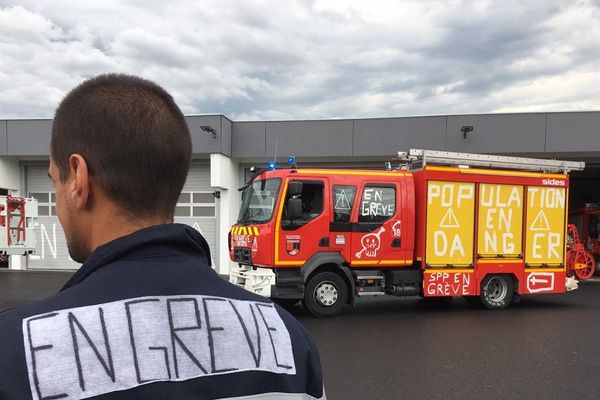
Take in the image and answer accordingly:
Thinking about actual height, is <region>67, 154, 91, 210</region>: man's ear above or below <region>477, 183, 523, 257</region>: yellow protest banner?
above

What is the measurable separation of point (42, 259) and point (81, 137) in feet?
62.0

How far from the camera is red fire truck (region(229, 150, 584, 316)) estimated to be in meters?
8.11

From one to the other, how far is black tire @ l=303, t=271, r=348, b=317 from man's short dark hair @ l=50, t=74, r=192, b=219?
7108mm

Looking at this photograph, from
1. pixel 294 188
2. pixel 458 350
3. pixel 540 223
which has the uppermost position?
pixel 294 188

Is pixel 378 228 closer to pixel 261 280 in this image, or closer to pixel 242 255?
pixel 261 280

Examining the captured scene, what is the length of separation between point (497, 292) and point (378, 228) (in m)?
3.03

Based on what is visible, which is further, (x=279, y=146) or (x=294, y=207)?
(x=279, y=146)

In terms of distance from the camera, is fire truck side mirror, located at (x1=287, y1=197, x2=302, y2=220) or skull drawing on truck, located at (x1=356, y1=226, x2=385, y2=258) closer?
fire truck side mirror, located at (x1=287, y1=197, x2=302, y2=220)

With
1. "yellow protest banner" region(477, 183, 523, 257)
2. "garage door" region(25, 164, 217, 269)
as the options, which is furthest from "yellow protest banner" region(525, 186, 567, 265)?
"garage door" region(25, 164, 217, 269)

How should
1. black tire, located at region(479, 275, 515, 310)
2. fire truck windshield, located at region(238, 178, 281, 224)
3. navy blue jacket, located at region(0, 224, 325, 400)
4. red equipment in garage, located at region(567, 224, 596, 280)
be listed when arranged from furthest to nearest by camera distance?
red equipment in garage, located at region(567, 224, 596, 280), black tire, located at region(479, 275, 515, 310), fire truck windshield, located at region(238, 178, 281, 224), navy blue jacket, located at region(0, 224, 325, 400)

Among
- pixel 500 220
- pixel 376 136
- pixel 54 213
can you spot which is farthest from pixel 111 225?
pixel 54 213

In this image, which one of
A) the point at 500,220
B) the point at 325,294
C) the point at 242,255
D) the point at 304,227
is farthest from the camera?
the point at 500,220

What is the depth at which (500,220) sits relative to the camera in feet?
30.1

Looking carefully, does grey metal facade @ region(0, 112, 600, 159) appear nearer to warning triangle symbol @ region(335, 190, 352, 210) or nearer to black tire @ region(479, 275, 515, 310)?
warning triangle symbol @ region(335, 190, 352, 210)
